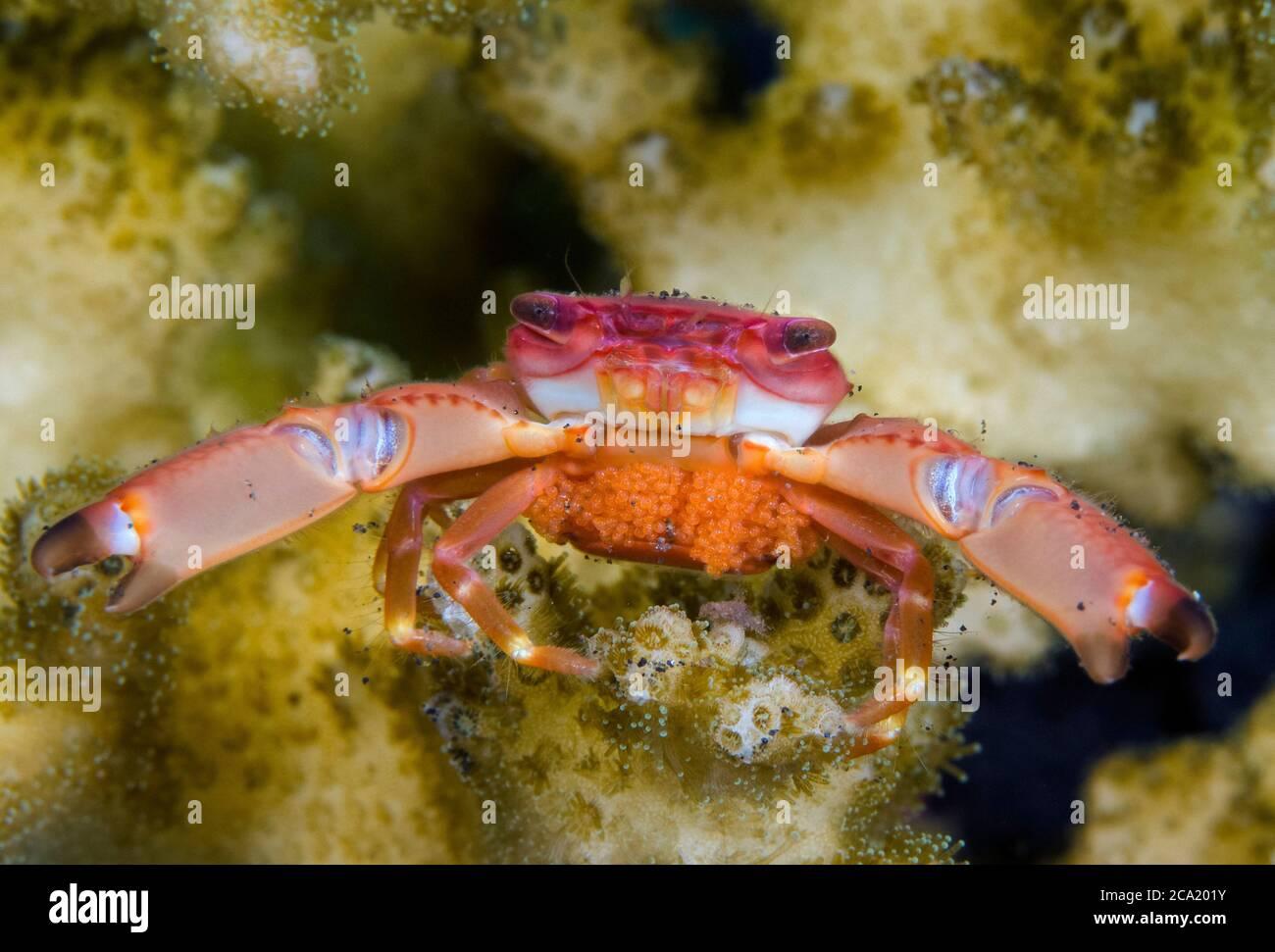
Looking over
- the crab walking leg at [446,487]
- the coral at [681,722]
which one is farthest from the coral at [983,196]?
the crab walking leg at [446,487]

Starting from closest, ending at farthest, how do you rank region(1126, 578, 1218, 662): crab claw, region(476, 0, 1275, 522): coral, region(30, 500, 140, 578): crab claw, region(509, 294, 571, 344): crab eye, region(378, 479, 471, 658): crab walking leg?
region(1126, 578, 1218, 662): crab claw < region(30, 500, 140, 578): crab claw < region(509, 294, 571, 344): crab eye < region(378, 479, 471, 658): crab walking leg < region(476, 0, 1275, 522): coral

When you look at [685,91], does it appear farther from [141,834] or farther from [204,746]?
[141,834]

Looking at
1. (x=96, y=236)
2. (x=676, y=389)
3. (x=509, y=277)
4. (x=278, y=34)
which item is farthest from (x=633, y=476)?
(x=96, y=236)

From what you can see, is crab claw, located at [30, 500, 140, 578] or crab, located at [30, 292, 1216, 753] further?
crab, located at [30, 292, 1216, 753]

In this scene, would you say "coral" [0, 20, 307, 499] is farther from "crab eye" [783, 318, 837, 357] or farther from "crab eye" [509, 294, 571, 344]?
"crab eye" [783, 318, 837, 357]

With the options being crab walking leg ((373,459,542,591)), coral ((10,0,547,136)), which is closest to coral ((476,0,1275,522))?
coral ((10,0,547,136))

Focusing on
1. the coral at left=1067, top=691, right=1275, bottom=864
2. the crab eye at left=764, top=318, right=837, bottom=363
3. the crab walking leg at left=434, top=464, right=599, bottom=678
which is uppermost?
the crab eye at left=764, top=318, right=837, bottom=363

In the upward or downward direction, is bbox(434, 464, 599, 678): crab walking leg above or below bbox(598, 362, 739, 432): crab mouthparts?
below

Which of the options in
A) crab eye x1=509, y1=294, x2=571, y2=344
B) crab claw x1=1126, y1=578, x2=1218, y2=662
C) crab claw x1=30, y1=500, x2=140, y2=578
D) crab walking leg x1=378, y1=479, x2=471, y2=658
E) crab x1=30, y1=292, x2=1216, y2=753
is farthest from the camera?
crab walking leg x1=378, y1=479, x2=471, y2=658

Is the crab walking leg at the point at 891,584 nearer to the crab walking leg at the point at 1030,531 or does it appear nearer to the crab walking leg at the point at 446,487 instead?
the crab walking leg at the point at 1030,531
